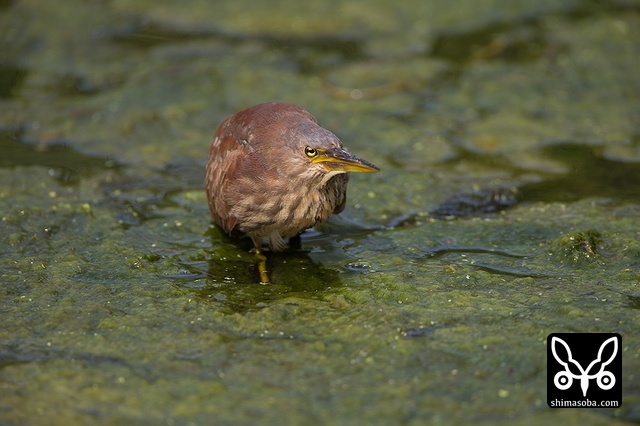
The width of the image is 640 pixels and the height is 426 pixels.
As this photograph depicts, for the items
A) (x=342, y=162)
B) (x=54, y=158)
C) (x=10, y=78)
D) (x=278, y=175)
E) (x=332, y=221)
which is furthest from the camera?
(x=10, y=78)

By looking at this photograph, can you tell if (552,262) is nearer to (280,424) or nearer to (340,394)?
(340,394)

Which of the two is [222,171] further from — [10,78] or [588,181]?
[10,78]

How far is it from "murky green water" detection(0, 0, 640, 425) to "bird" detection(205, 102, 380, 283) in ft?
1.00

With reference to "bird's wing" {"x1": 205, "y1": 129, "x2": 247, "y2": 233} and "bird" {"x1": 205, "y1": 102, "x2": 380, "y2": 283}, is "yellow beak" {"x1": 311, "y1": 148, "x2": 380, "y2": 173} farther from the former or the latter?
"bird's wing" {"x1": 205, "y1": 129, "x2": 247, "y2": 233}

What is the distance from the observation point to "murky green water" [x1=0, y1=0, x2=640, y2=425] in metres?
3.66

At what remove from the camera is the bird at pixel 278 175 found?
4.56 metres

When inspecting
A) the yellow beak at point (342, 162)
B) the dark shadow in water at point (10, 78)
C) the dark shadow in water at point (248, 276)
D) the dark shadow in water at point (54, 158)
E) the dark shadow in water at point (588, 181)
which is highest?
the dark shadow in water at point (10, 78)

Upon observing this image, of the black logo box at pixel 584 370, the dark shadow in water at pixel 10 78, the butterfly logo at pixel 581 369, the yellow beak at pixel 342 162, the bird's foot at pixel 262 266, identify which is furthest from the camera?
the dark shadow in water at pixel 10 78

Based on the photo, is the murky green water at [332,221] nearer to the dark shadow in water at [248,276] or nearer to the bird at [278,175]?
the dark shadow in water at [248,276]

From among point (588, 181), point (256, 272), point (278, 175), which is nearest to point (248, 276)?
point (256, 272)

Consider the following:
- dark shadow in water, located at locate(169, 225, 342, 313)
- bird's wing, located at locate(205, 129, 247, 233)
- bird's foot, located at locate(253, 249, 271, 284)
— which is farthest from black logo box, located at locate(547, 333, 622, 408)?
bird's wing, located at locate(205, 129, 247, 233)

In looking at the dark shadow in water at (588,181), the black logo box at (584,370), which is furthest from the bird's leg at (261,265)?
the dark shadow in water at (588,181)

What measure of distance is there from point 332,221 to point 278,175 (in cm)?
103

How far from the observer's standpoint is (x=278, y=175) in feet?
15.2
